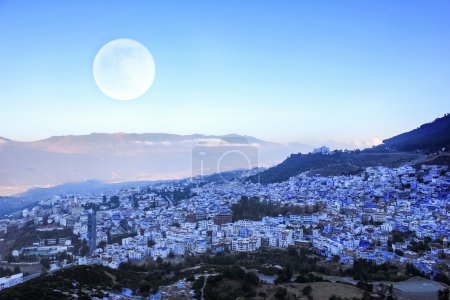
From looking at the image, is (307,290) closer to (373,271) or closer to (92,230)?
(373,271)

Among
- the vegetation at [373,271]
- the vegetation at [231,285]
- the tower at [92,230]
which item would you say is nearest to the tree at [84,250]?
the tower at [92,230]

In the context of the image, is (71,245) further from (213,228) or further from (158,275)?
(158,275)

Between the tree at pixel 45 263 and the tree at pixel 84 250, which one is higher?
the tree at pixel 84 250

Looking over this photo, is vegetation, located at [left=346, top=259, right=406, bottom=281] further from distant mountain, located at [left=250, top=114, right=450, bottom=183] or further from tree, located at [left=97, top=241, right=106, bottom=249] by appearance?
distant mountain, located at [left=250, top=114, right=450, bottom=183]

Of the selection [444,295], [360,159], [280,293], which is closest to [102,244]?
[280,293]

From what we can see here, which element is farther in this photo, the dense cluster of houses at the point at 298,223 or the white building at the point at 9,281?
the dense cluster of houses at the point at 298,223

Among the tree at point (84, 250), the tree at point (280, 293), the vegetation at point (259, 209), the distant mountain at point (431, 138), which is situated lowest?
the tree at point (84, 250)

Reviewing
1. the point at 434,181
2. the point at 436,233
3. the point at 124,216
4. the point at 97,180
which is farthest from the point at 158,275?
the point at 97,180

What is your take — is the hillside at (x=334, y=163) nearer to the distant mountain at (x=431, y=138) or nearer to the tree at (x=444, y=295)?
the distant mountain at (x=431, y=138)
